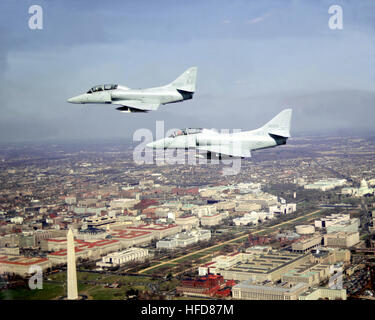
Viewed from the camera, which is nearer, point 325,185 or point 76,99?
point 76,99

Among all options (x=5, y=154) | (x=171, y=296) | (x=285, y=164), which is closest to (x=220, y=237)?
(x=171, y=296)

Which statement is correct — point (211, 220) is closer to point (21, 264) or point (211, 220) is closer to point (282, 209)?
point (282, 209)

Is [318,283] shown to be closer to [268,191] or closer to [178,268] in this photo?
[178,268]

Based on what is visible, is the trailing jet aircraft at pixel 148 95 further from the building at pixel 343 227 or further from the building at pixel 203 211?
the building at pixel 203 211

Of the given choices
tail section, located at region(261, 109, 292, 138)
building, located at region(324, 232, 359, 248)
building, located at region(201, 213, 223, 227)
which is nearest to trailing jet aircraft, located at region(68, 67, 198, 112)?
tail section, located at region(261, 109, 292, 138)

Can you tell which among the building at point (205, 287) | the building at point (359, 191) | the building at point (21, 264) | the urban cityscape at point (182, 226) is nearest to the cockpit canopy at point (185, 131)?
the urban cityscape at point (182, 226)

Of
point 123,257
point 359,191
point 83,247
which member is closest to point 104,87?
point 123,257
